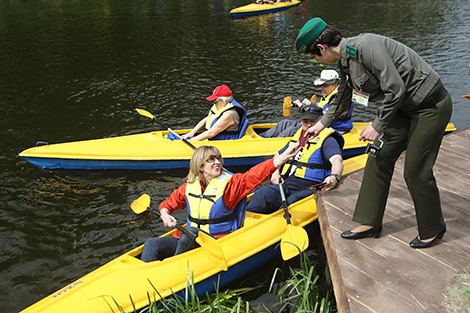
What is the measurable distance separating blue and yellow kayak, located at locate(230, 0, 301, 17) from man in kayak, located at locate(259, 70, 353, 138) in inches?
588

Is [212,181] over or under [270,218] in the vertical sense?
over

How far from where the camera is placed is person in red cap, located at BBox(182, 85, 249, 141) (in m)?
6.57

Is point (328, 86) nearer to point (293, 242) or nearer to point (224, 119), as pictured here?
point (224, 119)

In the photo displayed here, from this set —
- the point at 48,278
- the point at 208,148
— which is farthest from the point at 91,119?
the point at 208,148

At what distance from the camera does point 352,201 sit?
419 cm

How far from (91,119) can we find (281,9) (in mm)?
16261

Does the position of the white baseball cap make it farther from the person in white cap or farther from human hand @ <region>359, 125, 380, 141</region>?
human hand @ <region>359, 125, 380, 141</region>

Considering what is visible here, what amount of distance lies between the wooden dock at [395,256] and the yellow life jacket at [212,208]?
89cm

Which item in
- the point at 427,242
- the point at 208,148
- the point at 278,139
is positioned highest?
the point at 208,148

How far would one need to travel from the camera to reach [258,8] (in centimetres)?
2145

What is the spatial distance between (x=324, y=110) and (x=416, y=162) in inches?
130

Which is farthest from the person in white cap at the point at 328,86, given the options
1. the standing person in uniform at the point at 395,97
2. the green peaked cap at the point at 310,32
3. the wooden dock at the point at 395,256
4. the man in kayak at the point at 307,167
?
the green peaked cap at the point at 310,32

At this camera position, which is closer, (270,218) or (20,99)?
(270,218)

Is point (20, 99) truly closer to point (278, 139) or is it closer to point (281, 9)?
point (278, 139)
